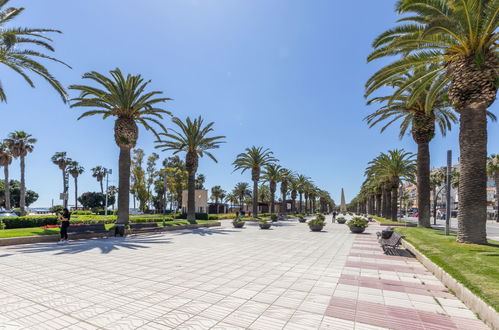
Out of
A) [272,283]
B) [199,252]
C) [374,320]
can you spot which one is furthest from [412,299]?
[199,252]

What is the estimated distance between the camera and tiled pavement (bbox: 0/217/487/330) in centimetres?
441

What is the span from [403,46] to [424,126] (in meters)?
8.67

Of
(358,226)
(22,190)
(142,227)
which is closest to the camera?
(142,227)

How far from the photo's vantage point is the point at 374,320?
4551 mm

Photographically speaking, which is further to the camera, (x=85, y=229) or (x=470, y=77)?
(x=85, y=229)

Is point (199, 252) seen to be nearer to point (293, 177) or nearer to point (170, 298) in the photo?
point (170, 298)

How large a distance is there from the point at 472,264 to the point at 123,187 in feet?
61.9

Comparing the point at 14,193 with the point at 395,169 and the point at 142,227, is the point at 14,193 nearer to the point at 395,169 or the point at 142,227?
the point at 142,227

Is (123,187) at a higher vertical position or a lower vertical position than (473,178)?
lower

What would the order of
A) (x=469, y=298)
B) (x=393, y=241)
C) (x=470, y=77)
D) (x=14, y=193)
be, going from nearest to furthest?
(x=469, y=298), (x=470, y=77), (x=393, y=241), (x=14, y=193)

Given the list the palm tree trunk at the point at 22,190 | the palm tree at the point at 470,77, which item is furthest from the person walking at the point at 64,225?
the palm tree trunk at the point at 22,190

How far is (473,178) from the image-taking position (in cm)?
1030

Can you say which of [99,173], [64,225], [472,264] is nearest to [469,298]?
[472,264]

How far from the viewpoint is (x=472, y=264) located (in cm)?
717
